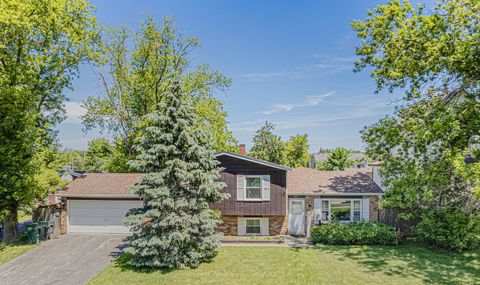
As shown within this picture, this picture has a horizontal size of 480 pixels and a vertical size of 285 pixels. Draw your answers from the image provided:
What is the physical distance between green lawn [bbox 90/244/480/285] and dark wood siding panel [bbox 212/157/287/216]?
114 inches

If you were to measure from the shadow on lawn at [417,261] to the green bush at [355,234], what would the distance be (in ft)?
1.78

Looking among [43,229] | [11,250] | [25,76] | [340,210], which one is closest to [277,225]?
[340,210]

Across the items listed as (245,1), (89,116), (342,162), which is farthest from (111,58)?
(342,162)

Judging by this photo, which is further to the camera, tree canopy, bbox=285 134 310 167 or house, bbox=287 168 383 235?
tree canopy, bbox=285 134 310 167

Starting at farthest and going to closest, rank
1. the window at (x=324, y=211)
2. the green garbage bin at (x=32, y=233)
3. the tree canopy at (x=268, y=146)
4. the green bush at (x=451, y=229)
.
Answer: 1. the tree canopy at (x=268, y=146)
2. the window at (x=324, y=211)
3. the green garbage bin at (x=32, y=233)
4. the green bush at (x=451, y=229)

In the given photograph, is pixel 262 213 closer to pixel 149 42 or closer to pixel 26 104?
pixel 26 104

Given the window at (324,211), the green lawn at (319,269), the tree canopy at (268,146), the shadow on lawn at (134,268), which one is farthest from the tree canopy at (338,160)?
the shadow on lawn at (134,268)

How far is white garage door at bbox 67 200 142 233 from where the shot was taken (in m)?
17.6

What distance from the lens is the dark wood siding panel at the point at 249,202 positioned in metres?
16.5

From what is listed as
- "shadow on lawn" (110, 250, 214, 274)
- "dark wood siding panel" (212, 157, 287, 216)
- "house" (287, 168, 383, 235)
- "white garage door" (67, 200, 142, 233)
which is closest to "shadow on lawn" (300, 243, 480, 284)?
"house" (287, 168, 383, 235)

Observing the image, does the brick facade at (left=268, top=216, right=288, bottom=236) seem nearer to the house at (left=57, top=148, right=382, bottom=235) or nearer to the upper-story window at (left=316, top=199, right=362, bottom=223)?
the house at (left=57, top=148, right=382, bottom=235)

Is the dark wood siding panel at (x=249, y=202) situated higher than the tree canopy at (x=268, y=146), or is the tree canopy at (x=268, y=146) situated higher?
the tree canopy at (x=268, y=146)

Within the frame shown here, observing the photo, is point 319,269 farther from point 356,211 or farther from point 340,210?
point 356,211

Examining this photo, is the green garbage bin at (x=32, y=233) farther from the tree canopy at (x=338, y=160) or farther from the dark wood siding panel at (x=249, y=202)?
the tree canopy at (x=338, y=160)
